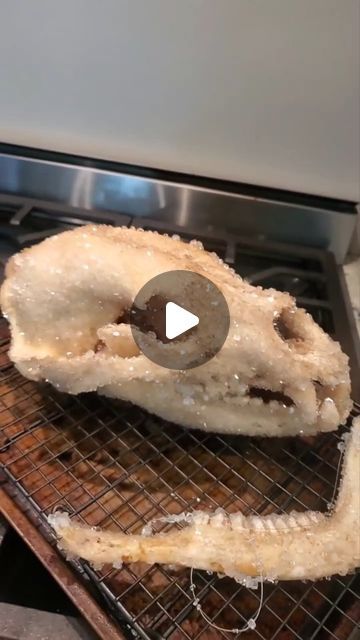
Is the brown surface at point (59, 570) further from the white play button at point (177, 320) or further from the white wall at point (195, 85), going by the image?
the white wall at point (195, 85)

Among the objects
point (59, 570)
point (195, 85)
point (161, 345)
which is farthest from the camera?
point (195, 85)

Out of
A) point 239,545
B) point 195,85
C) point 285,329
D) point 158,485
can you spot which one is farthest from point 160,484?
point 195,85

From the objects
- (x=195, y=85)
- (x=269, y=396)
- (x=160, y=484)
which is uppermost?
(x=195, y=85)

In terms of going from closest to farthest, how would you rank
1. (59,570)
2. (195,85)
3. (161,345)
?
1. (59,570)
2. (161,345)
3. (195,85)

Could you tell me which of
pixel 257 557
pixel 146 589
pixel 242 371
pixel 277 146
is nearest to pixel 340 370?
pixel 242 371

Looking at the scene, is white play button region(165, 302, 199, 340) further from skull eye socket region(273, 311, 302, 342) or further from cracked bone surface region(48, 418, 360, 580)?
cracked bone surface region(48, 418, 360, 580)

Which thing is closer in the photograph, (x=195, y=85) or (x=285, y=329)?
(x=285, y=329)

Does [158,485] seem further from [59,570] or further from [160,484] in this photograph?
[59,570]
